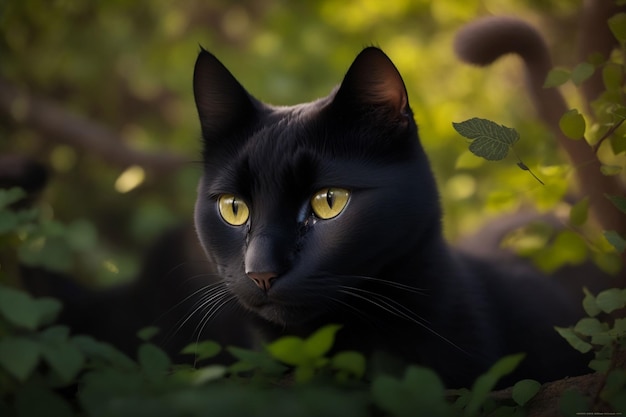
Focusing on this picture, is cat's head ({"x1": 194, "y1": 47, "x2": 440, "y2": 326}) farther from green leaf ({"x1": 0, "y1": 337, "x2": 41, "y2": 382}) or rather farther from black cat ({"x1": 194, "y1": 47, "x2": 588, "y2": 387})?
green leaf ({"x1": 0, "y1": 337, "x2": 41, "y2": 382})

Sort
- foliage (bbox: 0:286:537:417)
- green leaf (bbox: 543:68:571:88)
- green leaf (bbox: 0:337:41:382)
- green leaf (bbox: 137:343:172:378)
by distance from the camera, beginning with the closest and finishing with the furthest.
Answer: foliage (bbox: 0:286:537:417) < green leaf (bbox: 0:337:41:382) < green leaf (bbox: 137:343:172:378) < green leaf (bbox: 543:68:571:88)

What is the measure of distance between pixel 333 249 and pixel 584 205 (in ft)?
2.04

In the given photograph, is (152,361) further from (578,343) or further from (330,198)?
(578,343)

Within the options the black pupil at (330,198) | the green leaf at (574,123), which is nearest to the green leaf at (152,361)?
the black pupil at (330,198)

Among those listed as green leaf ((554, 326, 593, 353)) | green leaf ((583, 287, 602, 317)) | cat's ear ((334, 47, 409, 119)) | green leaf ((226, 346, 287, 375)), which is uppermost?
cat's ear ((334, 47, 409, 119))

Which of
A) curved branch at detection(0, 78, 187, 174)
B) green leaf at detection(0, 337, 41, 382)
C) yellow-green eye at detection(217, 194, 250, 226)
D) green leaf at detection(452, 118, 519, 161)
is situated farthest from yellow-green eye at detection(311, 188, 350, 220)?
curved branch at detection(0, 78, 187, 174)

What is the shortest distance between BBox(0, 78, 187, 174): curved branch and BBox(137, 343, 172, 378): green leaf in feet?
7.24

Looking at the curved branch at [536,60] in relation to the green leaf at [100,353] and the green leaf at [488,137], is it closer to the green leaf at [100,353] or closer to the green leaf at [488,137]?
the green leaf at [488,137]

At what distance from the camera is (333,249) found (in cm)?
128

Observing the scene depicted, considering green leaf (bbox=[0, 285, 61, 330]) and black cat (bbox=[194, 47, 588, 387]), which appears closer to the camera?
green leaf (bbox=[0, 285, 61, 330])

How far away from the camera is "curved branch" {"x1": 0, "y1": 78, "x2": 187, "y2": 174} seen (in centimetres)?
316

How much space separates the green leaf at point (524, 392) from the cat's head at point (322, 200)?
0.36 m

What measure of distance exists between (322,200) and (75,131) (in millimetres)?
2301

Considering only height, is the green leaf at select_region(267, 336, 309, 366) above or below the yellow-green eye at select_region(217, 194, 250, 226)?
below
